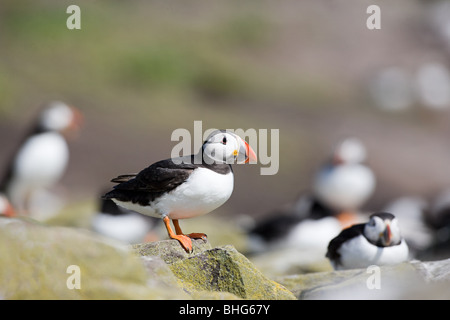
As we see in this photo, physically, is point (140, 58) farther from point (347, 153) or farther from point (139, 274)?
point (139, 274)

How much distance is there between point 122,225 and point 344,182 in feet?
11.9

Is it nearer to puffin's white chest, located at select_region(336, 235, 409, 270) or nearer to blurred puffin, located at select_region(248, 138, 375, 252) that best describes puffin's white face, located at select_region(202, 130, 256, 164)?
puffin's white chest, located at select_region(336, 235, 409, 270)

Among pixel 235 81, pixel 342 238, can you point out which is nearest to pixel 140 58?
pixel 235 81

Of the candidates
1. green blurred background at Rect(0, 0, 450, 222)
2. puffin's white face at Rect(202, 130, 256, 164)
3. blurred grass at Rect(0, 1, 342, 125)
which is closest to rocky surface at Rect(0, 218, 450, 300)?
puffin's white face at Rect(202, 130, 256, 164)

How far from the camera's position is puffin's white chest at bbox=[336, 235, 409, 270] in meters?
6.83

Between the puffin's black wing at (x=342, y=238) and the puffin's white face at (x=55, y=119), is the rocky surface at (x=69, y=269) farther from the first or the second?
the puffin's white face at (x=55, y=119)

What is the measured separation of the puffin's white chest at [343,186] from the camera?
1170 cm

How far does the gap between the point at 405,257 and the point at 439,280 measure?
151 cm

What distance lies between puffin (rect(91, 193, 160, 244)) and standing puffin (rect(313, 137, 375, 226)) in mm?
2887

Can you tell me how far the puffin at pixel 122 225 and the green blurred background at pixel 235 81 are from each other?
5611mm

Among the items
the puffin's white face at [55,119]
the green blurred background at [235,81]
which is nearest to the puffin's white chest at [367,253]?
the puffin's white face at [55,119]

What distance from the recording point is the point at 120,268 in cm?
445

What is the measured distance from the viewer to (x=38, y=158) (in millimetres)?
12820
